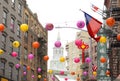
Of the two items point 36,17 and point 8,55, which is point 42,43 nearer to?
point 36,17

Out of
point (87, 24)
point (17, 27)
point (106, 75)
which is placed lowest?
point (106, 75)

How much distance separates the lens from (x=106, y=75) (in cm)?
3177

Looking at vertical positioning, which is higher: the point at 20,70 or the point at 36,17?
the point at 36,17

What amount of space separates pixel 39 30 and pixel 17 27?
15177mm

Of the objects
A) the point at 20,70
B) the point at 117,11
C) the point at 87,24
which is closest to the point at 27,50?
the point at 20,70

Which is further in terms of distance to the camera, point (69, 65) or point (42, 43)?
point (69, 65)

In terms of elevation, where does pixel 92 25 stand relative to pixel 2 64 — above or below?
above

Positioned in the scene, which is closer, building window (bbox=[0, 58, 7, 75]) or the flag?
the flag

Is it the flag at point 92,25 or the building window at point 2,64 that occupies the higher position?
the flag at point 92,25

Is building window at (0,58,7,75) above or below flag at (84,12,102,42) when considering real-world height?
below

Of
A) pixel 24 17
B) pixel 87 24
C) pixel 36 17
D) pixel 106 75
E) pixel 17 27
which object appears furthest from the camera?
pixel 36 17

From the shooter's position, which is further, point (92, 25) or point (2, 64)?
point (2, 64)

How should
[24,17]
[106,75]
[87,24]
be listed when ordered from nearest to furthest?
[87,24] → [106,75] → [24,17]

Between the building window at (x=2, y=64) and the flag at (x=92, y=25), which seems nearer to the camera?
the flag at (x=92, y=25)
